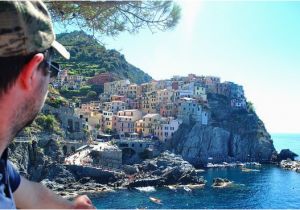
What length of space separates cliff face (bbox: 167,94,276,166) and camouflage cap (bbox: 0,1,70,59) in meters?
47.1

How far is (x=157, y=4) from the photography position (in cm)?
580

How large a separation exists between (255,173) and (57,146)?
2358cm

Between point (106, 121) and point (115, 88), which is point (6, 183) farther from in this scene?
point (115, 88)

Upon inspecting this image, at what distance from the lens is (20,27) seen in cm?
114

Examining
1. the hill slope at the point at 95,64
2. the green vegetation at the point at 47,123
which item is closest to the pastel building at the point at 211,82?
the hill slope at the point at 95,64

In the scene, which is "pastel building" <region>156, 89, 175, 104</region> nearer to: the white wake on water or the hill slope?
→ the hill slope

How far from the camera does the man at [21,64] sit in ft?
Result: 3.73

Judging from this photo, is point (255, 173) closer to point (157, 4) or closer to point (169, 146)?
point (169, 146)

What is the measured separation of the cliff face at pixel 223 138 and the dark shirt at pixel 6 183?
46.6 meters

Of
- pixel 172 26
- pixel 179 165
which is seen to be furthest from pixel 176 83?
pixel 172 26

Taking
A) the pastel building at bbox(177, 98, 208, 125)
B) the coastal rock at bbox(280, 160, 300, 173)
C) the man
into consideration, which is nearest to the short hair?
the man

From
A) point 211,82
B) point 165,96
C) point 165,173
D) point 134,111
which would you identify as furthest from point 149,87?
point 165,173

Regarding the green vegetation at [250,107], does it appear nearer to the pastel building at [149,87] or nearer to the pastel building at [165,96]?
the pastel building at [165,96]

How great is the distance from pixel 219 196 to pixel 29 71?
31946 mm
